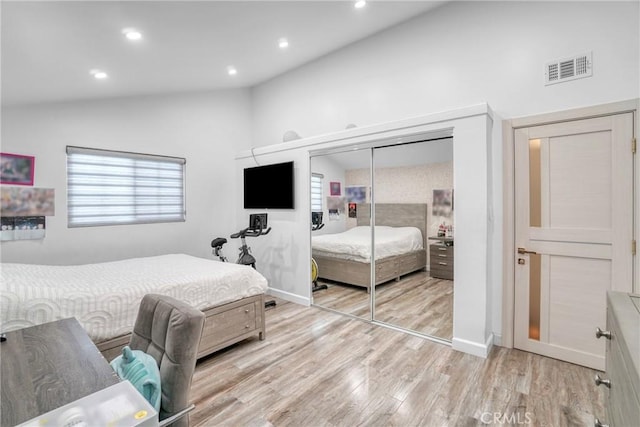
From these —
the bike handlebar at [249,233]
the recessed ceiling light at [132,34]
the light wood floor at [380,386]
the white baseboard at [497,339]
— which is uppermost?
the recessed ceiling light at [132,34]

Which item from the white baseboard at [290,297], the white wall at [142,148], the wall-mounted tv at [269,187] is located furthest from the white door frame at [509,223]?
the white wall at [142,148]

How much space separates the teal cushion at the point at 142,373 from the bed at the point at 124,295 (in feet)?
3.48

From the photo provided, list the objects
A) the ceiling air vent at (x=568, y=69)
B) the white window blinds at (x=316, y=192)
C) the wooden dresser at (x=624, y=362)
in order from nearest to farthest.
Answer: the wooden dresser at (x=624, y=362), the ceiling air vent at (x=568, y=69), the white window blinds at (x=316, y=192)

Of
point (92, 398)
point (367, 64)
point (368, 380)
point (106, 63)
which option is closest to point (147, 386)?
point (92, 398)

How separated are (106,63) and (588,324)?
15.6 ft

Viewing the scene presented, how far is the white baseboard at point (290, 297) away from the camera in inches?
160

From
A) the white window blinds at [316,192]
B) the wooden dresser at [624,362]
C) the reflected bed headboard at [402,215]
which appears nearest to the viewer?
the wooden dresser at [624,362]

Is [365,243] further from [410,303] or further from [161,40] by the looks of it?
[161,40]

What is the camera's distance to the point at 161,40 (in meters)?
2.65

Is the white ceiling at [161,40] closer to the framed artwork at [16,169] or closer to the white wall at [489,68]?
the white wall at [489,68]

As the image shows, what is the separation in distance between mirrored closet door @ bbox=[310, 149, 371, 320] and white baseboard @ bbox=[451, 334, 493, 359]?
3.34 ft

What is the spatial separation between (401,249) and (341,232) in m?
0.77

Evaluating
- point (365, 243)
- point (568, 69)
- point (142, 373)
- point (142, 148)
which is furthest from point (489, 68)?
point (142, 148)

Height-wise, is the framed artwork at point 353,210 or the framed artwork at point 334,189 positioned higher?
the framed artwork at point 334,189
